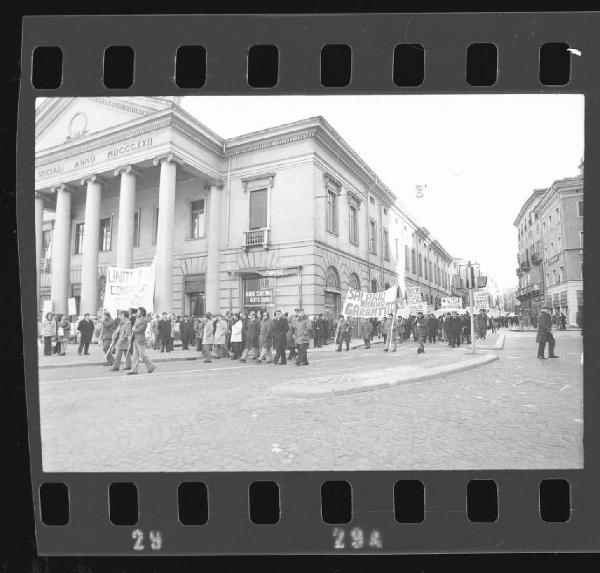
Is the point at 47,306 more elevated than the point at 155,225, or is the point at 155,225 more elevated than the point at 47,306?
the point at 155,225

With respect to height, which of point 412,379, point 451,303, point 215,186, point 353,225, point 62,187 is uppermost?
point 215,186

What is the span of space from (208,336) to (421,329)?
103 inches

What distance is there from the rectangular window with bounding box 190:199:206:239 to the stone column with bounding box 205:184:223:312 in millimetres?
105

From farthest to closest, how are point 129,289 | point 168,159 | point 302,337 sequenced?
point 168,159
point 302,337
point 129,289

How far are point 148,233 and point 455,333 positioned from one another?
405cm

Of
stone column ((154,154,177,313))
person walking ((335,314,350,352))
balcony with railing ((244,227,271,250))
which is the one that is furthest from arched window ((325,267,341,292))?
stone column ((154,154,177,313))

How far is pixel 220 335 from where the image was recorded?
433cm

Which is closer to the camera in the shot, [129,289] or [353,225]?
[129,289]

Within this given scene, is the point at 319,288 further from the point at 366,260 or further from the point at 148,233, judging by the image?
the point at 148,233

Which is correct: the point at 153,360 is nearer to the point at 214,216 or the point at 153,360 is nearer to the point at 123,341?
the point at 123,341

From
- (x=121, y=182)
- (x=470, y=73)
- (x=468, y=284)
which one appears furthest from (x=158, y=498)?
(x=470, y=73)

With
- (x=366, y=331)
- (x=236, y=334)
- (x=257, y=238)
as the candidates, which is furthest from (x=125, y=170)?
(x=366, y=331)

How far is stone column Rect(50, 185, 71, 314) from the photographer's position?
4141 millimetres

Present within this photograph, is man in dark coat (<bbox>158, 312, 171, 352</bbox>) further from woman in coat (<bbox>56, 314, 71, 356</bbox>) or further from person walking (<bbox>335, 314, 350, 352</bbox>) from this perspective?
person walking (<bbox>335, 314, 350, 352</bbox>)
